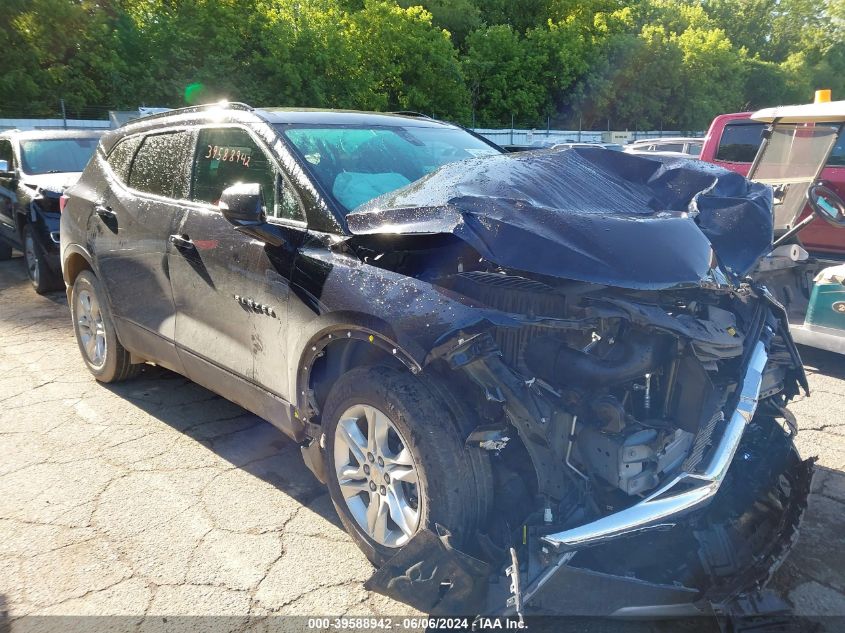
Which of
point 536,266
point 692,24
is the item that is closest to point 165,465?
point 536,266

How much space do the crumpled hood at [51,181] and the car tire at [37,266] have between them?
485 millimetres

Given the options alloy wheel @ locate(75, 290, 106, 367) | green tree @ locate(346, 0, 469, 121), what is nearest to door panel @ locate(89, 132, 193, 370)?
alloy wheel @ locate(75, 290, 106, 367)

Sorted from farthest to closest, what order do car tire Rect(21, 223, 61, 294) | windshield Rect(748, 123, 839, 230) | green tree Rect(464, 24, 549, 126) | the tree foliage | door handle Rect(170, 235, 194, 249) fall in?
green tree Rect(464, 24, 549, 126) < the tree foliage < car tire Rect(21, 223, 61, 294) < windshield Rect(748, 123, 839, 230) < door handle Rect(170, 235, 194, 249)

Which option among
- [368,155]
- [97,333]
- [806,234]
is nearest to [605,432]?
[368,155]

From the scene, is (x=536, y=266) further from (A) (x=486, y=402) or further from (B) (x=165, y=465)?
(B) (x=165, y=465)

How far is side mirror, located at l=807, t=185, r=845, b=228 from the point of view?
4207 millimetres

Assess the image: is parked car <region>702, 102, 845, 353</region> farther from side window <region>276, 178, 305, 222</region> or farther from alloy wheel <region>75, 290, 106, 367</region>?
alloy wheel <region>75, 290, 106, 367</region>

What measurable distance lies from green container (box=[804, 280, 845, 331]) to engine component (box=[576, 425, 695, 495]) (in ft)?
9.97

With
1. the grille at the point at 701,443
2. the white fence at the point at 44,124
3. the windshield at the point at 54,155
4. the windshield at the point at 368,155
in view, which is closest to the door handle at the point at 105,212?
the windshield at the point at 368,155

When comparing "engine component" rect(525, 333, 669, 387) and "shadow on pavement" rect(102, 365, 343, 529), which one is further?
"shadow on pavement" rect(102, 365, 343, 529)

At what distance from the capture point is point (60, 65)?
69.2 ft

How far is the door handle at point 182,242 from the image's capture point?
3.53 m

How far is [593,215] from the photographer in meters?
2.52

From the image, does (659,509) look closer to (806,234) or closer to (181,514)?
(181,514)
